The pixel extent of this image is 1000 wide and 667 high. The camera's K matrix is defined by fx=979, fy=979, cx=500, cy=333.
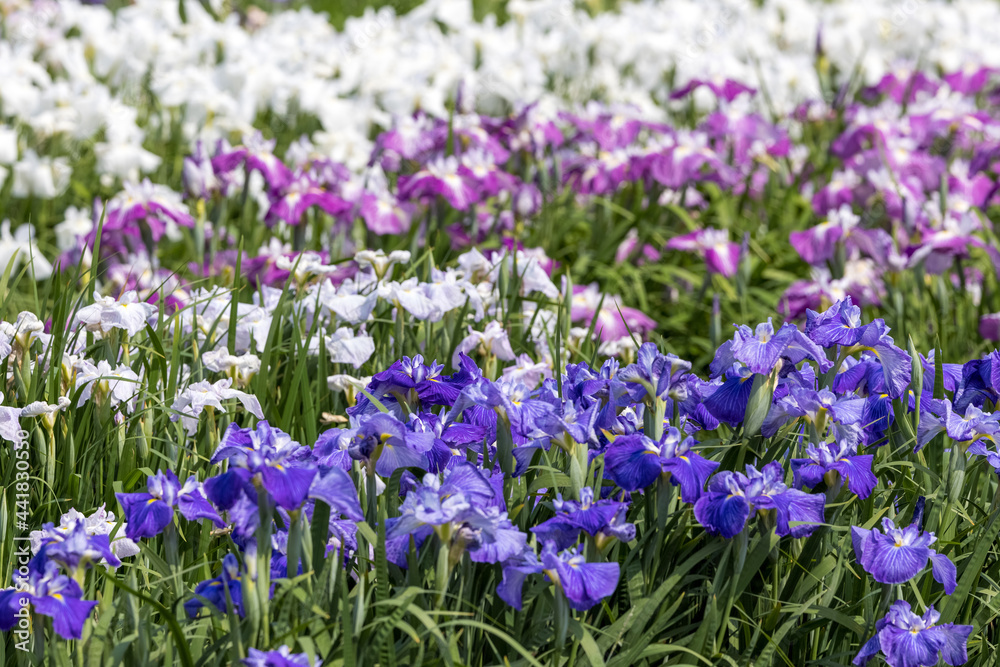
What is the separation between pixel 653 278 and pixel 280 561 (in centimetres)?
319

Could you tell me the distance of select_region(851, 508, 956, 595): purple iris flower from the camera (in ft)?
5.72

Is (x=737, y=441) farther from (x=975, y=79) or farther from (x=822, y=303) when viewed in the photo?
(x=975, y=79)

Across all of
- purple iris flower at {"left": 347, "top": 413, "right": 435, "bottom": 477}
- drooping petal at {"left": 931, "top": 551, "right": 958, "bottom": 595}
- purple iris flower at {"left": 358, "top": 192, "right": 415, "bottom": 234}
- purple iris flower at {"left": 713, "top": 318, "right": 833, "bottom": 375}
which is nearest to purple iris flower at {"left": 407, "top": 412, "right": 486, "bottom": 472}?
purple iris flower at {"left": 347, "top": 413, "right": 435, "bottom": 477}

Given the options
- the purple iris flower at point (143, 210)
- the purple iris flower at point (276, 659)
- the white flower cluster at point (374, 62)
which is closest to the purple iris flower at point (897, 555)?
the purple iris flower at point (276, 659)

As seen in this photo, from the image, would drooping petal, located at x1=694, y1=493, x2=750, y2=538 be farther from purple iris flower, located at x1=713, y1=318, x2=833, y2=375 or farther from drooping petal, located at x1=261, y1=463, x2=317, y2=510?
drooping petal, located at x1=261, y1=463, x2=317, y2=510

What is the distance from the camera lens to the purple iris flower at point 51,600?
155 centimetres

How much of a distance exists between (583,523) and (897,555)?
578 millimetres

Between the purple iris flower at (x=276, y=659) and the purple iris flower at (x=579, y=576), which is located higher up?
the purple iris flower at (x=579, y=576)

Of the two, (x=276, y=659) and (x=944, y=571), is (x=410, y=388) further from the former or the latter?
(x=944, y=571)

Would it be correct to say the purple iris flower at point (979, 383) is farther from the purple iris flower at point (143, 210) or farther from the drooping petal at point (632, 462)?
the purple iris flower at point (143, 210)

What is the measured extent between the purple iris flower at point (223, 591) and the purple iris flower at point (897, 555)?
3.60 feet

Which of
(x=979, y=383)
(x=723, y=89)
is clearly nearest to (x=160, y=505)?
(x=979, y=383)

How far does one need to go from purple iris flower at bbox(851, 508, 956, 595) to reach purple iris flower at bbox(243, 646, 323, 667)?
3.25 feet

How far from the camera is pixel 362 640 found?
1.71 metres
